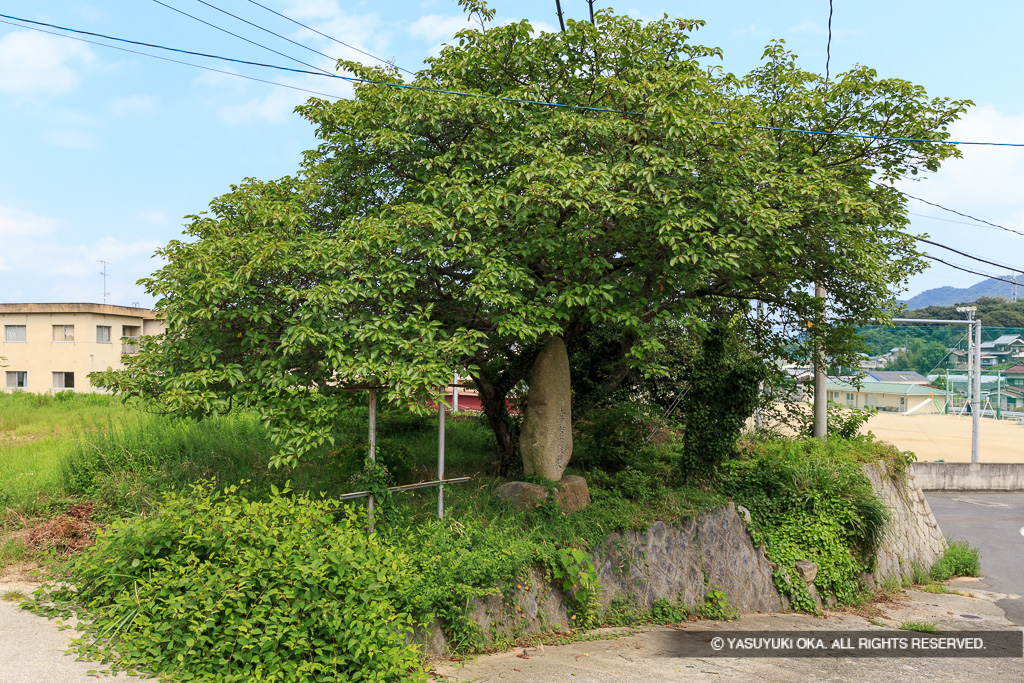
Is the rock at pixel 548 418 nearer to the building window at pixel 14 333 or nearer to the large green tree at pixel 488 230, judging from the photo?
the large green tree at pixel 488 230

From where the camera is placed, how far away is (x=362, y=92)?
363 inches

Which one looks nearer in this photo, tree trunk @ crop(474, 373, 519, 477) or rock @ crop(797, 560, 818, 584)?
rock @ crop(797, 560, 818, 584)

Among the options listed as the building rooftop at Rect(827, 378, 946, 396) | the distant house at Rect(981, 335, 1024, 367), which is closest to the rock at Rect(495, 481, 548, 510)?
the building rooftop at Rect(827, 378, 946, 396)

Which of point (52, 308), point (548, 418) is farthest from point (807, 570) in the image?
point (52, 308)

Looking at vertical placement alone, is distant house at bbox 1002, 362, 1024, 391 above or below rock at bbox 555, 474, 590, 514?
above

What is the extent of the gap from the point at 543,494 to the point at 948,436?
40.0 m

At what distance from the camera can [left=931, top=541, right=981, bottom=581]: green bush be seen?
13.3 metres

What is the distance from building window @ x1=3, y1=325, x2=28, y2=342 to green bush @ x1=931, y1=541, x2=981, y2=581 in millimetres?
35805

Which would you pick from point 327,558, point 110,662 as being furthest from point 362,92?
point 110,662

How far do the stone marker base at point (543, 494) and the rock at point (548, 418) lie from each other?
1.16ft

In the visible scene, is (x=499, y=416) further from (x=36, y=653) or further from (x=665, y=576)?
(x=36, y=653)

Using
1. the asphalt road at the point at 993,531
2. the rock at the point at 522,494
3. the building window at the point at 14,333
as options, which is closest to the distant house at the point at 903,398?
the asphalt road at the point at 993,531

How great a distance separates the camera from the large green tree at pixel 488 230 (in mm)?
7301

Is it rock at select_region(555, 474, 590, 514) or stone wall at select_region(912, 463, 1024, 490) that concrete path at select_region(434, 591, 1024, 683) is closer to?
rock at select_region(555, 474, 590, 514)
